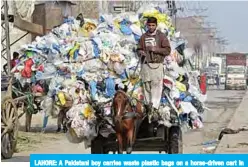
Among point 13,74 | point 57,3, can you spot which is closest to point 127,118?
point 13,74

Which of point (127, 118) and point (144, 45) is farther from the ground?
point (144, 45)

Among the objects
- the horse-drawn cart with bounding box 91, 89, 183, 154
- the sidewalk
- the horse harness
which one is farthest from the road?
the horse harness

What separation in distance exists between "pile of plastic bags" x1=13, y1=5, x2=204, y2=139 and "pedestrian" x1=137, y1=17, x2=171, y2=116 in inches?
6.1

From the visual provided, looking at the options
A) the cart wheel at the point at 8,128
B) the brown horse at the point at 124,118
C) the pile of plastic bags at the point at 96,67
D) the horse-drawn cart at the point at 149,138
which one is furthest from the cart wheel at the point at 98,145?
the cart wheel at the point at 8,128

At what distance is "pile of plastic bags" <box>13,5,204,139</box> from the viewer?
9117 mm

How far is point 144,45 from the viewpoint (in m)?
8.96

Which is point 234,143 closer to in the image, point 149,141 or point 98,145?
point 149,141

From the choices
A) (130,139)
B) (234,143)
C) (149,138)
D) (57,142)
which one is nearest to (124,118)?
(130,139)

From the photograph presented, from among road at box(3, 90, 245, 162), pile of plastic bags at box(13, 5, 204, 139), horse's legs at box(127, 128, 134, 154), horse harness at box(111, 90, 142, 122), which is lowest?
road at box(3, 90, 245, 162)

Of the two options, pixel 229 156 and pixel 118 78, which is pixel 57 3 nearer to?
pixel 118 78

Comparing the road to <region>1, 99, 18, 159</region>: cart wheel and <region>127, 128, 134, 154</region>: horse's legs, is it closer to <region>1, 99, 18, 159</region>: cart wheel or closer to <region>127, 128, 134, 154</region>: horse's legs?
<region>1, 99, 18, 159</region>: cart wheel

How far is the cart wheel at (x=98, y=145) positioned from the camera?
9.30 m

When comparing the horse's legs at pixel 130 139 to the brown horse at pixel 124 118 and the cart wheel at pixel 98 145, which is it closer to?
the brown horse at pixel 124 118

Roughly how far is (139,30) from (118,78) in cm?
85
